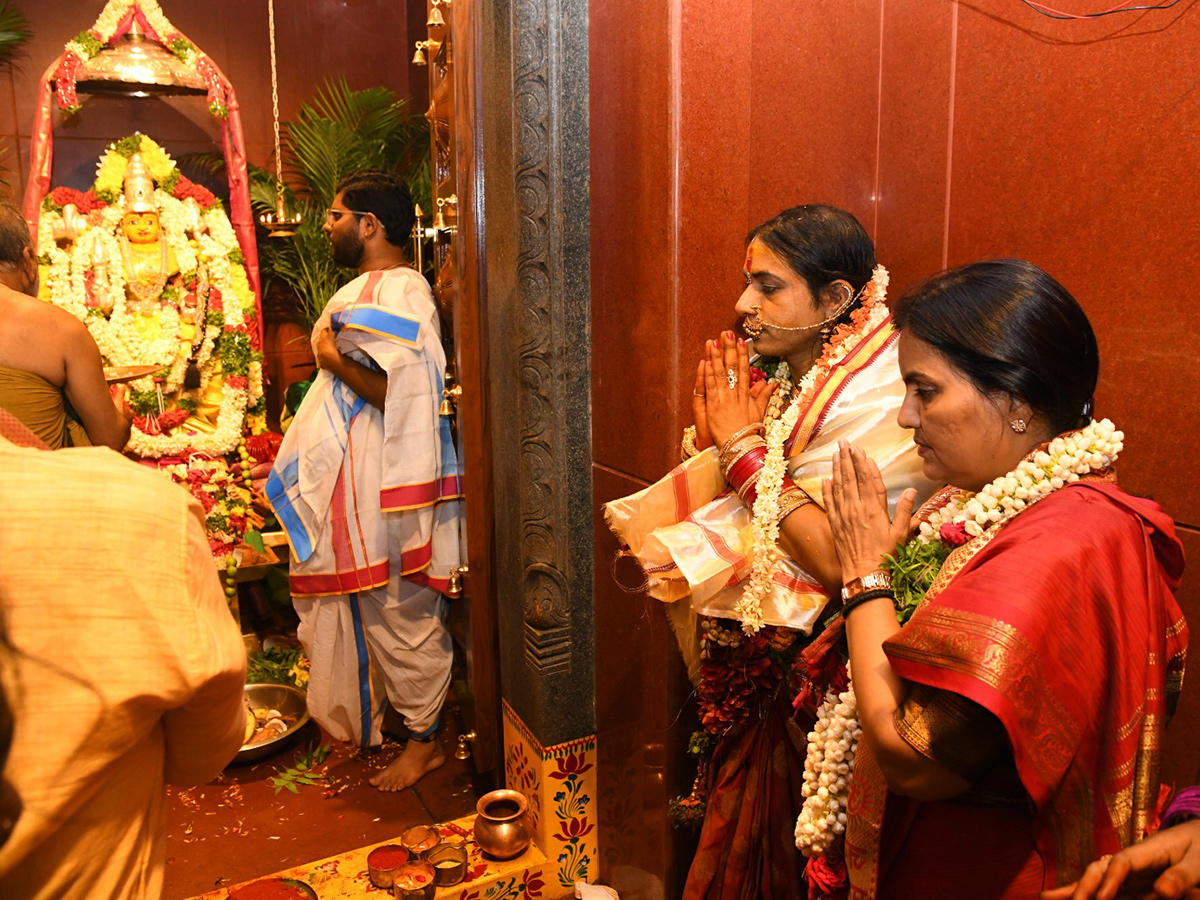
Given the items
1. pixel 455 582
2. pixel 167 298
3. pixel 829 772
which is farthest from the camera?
pixel 167 298

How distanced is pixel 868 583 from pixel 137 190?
4.67 m

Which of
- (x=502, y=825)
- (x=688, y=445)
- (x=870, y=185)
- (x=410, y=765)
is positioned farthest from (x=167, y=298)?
(x=870, y=185)

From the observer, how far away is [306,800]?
11.3ft

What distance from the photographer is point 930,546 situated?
1.51 metres

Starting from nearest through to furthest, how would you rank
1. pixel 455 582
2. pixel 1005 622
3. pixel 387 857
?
pixel 1005 622, pixel 387 857, pixel 455 582

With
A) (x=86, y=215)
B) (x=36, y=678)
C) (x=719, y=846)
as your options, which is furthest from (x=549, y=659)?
(x=86, y=215)

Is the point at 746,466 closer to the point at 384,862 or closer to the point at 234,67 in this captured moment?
the point at 384,862

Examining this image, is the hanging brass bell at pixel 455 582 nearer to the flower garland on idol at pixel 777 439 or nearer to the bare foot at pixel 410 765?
the bare foot at pixel 410 765

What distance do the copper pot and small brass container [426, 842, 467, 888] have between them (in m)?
0.08

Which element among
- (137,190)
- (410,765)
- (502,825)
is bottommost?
(410,765)

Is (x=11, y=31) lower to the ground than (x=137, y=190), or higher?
higher

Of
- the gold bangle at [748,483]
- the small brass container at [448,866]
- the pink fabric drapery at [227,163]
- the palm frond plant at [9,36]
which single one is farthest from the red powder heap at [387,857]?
the palm frond plant at [9,36]

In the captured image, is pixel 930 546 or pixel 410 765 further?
pixel 410 765

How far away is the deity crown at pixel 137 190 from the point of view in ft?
15.7
